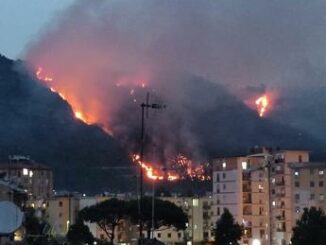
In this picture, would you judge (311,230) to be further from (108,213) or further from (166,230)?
(166,230)

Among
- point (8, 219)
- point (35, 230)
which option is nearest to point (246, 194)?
point (35, 230)

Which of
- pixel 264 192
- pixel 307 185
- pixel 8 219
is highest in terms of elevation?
pixel 307 185

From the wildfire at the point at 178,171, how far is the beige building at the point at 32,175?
22086mm

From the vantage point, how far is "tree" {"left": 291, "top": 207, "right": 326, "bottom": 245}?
6133 cm

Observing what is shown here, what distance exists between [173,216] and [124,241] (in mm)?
20555

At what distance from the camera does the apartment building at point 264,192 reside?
112938 millimetres

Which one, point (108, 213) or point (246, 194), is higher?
point (246, 194)

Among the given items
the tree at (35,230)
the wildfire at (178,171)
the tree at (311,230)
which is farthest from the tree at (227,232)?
the wildfire at (178,171)

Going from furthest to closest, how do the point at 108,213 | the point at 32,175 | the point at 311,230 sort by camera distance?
the point at 32,175
the point at 108,213
the point at 311,230

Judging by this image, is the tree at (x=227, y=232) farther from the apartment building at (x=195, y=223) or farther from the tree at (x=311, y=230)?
the tree at (x=311, y=230)

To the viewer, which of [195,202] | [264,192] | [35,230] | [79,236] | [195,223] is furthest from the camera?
[195,202]

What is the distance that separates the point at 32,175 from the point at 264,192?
40418 millimetres

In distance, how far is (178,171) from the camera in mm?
181625

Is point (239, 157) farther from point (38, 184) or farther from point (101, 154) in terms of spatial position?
point (101, 154)
